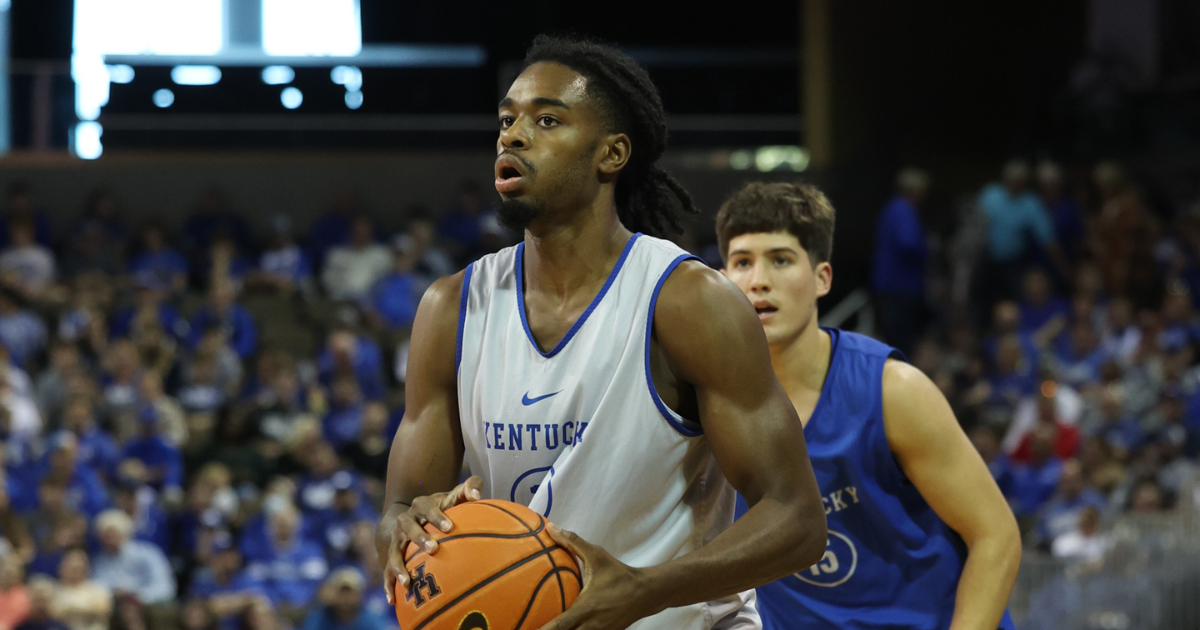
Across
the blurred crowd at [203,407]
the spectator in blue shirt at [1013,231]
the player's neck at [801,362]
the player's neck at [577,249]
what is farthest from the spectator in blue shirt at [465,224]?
the player's neck at [577,249]

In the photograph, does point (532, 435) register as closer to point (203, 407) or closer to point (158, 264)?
point (203, 407)

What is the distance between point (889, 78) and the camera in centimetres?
1498

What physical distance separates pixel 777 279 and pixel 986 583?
0.83m

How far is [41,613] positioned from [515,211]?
611 cm

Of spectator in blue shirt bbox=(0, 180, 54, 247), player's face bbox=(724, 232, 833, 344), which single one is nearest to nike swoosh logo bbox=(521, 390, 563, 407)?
player's face bbox=(724, 232, 833, 344)

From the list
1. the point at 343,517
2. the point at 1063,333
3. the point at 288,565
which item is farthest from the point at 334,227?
the point at 1063,333

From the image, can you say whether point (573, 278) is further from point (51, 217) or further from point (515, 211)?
point (51, 217)

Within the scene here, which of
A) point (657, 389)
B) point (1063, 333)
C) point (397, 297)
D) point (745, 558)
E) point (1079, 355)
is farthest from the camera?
point (397, 297)

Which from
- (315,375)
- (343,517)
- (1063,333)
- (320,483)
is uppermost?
(1063,333)

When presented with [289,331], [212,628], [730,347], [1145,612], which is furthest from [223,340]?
[730,347]

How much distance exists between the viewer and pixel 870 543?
3172 millimetres

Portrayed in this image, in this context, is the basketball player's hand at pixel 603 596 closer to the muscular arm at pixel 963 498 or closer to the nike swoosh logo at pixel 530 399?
the nike swoosh logo at pixel 530 399

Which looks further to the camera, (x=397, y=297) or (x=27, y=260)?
(x=397, y=297)

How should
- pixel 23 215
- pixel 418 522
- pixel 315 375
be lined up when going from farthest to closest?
pixel 23 215 → pixel 315 375 → pixel 418 522
